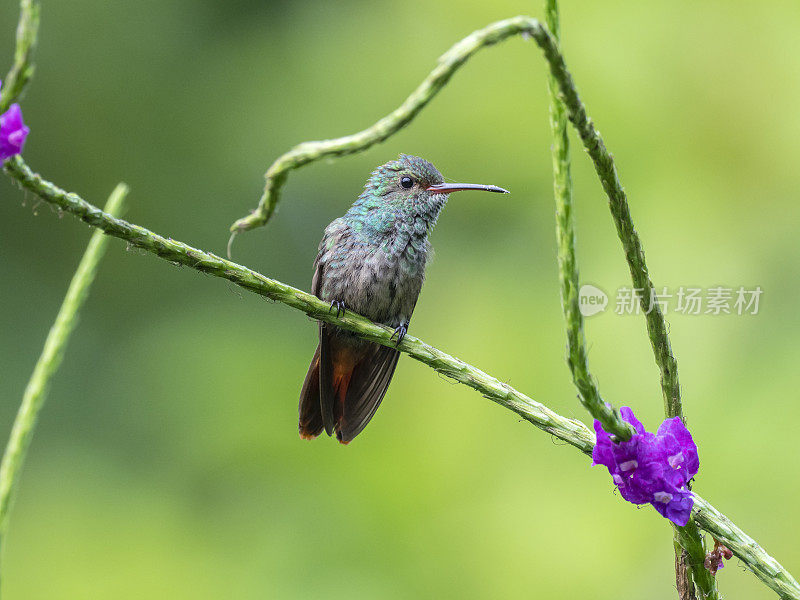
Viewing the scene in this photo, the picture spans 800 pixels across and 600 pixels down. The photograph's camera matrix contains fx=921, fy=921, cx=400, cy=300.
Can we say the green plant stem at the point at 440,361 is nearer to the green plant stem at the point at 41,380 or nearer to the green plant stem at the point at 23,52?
the green plant stem at the point at 41,380

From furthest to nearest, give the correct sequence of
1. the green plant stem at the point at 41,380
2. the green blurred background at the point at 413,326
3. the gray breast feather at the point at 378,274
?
the green blurred background at the point at 413,326
the gray breast feather at the point at 378,274
the green plant stem at the point at 41,380

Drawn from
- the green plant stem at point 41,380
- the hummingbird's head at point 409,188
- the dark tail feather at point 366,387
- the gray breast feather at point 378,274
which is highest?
the hummingbird's head at point 409,188

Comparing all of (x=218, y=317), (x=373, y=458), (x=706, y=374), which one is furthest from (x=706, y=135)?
(x=218, y=317)

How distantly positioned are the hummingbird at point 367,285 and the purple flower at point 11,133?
2145 millimetres

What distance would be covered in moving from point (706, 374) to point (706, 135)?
1840 mm

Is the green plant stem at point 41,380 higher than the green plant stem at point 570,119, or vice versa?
the green plant stem at point 570,119

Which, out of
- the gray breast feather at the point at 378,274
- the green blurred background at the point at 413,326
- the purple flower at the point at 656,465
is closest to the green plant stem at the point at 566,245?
the purple flower at the point at 656,465

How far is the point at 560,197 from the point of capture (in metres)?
1.07

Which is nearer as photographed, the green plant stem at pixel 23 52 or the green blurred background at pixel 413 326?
the green plant stem at pixel 23 52

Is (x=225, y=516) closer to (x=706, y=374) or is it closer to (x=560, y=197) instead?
(x=706, y=374)

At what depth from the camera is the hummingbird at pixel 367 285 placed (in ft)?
10.9

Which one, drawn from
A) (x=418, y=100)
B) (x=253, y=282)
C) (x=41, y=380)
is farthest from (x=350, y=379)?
(x=418, y=100)

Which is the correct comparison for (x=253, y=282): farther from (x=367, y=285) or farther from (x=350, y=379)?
(x=350, y=379)

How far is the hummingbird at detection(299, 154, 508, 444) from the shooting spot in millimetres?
3316
